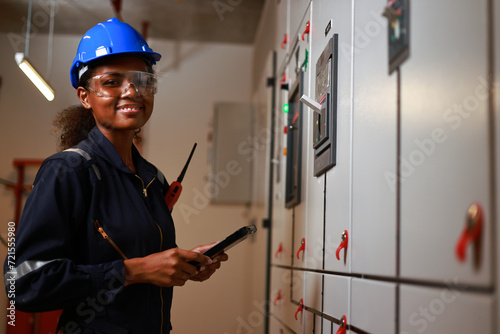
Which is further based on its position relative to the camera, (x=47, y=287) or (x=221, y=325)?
(x=221, y=325)

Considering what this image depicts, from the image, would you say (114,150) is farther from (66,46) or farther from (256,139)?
(66,46)

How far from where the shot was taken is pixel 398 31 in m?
1.27

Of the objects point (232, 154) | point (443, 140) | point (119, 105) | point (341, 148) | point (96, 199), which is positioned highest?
point (232, 154)

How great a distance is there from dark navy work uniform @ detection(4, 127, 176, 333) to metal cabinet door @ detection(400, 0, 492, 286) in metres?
0.86

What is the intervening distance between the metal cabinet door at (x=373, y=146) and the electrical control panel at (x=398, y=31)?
5 cm

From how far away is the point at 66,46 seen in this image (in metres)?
6.61

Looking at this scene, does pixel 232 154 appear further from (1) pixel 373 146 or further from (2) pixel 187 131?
(1) pixel 373 146

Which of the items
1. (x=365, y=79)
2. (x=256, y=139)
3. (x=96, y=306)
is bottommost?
(x=96, y=306)

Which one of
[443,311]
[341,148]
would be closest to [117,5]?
[341,148]

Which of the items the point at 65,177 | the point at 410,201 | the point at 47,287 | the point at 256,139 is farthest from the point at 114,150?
the point at 256,139

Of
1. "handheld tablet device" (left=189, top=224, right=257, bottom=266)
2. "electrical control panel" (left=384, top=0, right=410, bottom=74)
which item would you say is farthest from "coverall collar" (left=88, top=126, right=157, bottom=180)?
"electrical control panel" (left=384, top=0, right=410, bottom=74)

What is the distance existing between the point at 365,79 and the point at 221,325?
5031mm

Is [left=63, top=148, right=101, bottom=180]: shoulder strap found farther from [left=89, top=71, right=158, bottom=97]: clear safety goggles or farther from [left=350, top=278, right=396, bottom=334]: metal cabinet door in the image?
[left=350, top=278, right=396, bottom=334]: metal cabinet door

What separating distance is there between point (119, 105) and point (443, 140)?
47.7 inches
